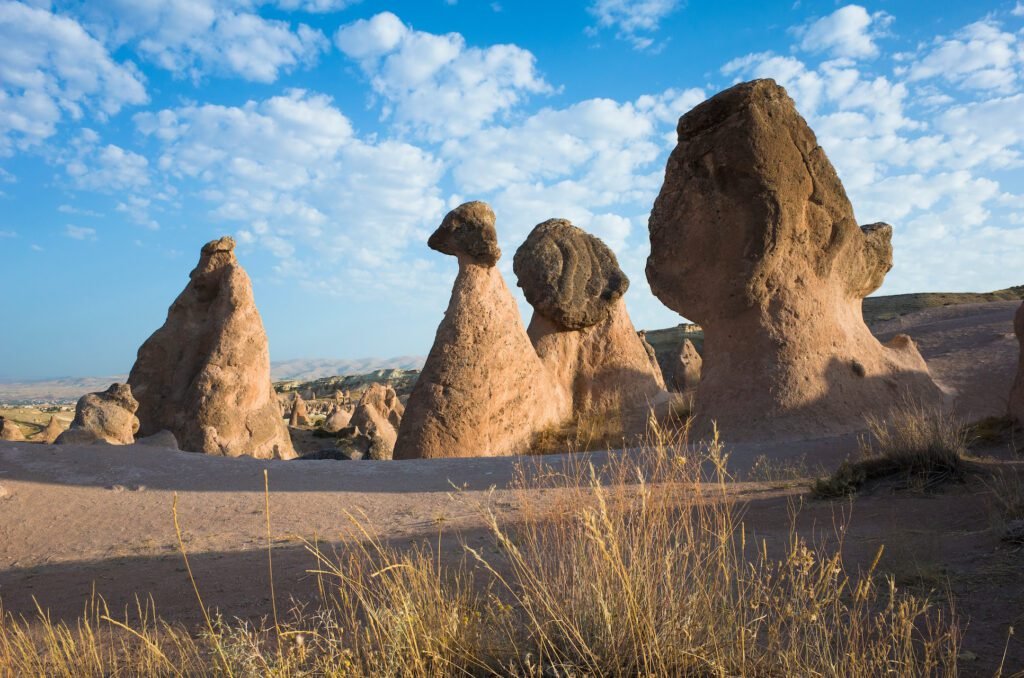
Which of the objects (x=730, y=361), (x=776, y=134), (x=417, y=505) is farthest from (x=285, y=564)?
(x=776, y=134)

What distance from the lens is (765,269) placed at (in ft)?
28.7

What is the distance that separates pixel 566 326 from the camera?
11.6m

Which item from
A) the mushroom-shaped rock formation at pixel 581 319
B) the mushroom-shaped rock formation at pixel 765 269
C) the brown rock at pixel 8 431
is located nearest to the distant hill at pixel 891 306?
the mushroom-shaped rock formation at pixel 581 319

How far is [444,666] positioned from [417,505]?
3.58 m

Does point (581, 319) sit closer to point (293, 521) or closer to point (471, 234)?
point (471, 234)

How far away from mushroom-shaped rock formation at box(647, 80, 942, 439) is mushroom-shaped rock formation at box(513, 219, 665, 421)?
2116 mm

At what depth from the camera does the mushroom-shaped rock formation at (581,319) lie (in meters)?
11.5

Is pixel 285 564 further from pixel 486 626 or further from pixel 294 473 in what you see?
pixel 294 473

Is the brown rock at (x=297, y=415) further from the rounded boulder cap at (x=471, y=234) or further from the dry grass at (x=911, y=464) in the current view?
the dry grass at (x=911, y=464)

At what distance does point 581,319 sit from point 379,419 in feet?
17.3

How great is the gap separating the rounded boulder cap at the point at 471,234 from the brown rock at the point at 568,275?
1761mm

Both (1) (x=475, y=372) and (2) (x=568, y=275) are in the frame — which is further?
(2) (x=568, y=275)

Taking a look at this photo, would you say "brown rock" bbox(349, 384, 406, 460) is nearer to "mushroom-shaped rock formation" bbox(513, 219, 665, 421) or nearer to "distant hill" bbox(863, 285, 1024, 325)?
"mushroom-shaped rock formation" bbox(513, 219, 665, 421)

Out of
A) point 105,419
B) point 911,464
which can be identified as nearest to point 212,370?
point 105,419
